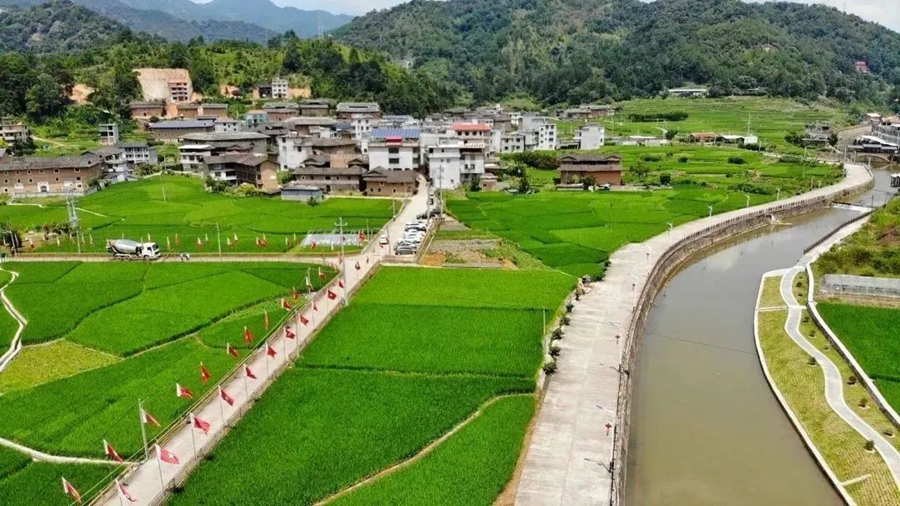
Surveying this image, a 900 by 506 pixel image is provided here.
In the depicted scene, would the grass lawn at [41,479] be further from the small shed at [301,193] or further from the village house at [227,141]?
the village house at [227,141]

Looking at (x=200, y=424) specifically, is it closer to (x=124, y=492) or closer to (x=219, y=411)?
(x=219, y=411)

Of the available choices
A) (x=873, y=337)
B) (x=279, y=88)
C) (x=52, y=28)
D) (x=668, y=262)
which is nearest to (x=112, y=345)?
(x=873, y=337)

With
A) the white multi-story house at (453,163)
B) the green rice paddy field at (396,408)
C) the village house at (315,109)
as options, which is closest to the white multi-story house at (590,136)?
the white multi-story house at (453,163)

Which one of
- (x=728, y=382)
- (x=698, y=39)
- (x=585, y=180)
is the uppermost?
(x=698, y=39)

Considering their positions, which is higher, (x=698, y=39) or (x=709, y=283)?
(x=698, y=39)

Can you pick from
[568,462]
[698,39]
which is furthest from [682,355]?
[698,39]

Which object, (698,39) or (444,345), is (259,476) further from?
(698,39)
